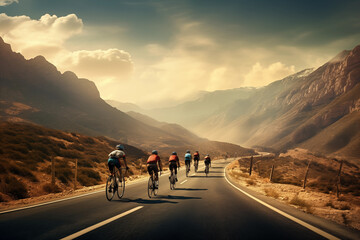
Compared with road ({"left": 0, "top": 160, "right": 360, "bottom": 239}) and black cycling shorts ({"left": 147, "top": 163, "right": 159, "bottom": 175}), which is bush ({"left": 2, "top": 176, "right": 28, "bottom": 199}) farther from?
black cycling shorts ({"left": 147, "top": 163, "right": 159, "bottom": 175})

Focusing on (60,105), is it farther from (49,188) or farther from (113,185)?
(113,185)

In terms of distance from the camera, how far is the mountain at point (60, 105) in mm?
101206

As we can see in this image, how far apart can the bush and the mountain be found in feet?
288

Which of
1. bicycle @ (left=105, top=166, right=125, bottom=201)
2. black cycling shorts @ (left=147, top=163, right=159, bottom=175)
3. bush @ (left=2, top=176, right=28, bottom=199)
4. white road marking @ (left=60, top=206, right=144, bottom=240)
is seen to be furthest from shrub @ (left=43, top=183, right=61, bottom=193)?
white road marking @ (left=60, top=206, right=144, bottom=240)

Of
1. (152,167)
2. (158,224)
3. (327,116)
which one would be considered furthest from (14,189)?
(327,116)

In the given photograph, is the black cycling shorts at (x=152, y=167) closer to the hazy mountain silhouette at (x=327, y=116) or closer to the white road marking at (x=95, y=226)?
the white road marking at (x=95, y=226)

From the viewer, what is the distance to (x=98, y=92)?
17050 cm

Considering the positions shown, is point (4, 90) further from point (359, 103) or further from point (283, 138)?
point (359, 103)

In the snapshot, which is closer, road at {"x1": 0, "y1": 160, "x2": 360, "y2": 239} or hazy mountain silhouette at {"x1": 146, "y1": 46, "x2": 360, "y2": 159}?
road at {"x1": 0, "y1": 160, "x2": 360, "y2": 239}

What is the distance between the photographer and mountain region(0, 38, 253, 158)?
101206 mm

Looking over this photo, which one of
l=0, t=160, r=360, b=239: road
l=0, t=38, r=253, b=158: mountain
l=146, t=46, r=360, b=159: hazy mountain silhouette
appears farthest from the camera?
l=146, t=46, r=360, b=159: hazy mountain silhouette

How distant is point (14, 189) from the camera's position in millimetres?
12320

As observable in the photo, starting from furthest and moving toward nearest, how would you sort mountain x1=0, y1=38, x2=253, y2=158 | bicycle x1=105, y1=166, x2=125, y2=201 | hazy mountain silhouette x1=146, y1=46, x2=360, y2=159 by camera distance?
hazy mountain silhouette x1=146, y1=46, x2=360, y2=159 → mountain x1=0, y1=38, x2=253, y2=158 → bicycle x1=105, y1=166, x2=125, y2=201

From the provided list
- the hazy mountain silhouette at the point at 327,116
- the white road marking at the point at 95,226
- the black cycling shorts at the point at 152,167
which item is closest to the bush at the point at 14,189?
the black cycling shorts at the point at 152,167
